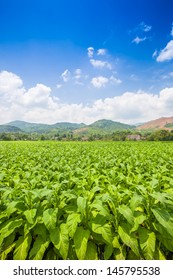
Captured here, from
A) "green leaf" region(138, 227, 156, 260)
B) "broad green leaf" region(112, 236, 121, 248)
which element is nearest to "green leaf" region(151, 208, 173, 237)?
"green leaf" region(138, 227, 156, 260)

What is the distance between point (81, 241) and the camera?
9.31ft

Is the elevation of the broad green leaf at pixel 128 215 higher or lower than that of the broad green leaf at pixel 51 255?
higher

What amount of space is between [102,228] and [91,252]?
402 millimetres

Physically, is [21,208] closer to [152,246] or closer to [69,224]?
[69,224]

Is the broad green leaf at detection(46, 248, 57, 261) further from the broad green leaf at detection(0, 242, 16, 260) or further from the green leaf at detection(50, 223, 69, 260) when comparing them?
the broad green leaf at detection(0, 242, 16, 260)

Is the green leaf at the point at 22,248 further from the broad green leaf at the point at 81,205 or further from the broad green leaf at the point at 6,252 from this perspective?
the broad green leaf at the point at 81,205

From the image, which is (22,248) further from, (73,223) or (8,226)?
(73,223)

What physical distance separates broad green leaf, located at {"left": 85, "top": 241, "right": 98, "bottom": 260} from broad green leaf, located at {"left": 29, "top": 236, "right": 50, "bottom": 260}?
62 centimetres

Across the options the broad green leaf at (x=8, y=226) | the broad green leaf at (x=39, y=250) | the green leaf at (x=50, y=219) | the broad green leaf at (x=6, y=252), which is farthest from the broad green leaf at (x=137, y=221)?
the broad green leaf at (x=6, y=252)

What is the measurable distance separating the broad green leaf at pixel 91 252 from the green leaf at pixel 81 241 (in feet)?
0.46

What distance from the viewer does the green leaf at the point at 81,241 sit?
2.74 metres

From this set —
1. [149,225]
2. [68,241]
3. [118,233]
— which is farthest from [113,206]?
[68,241]

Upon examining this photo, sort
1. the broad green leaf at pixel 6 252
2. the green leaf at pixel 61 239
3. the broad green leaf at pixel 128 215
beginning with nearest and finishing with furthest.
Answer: the green leaf at pixel 61 239 → the broad green leaf at pixel 128 215 → the broad green leaf at pixel 6 252
